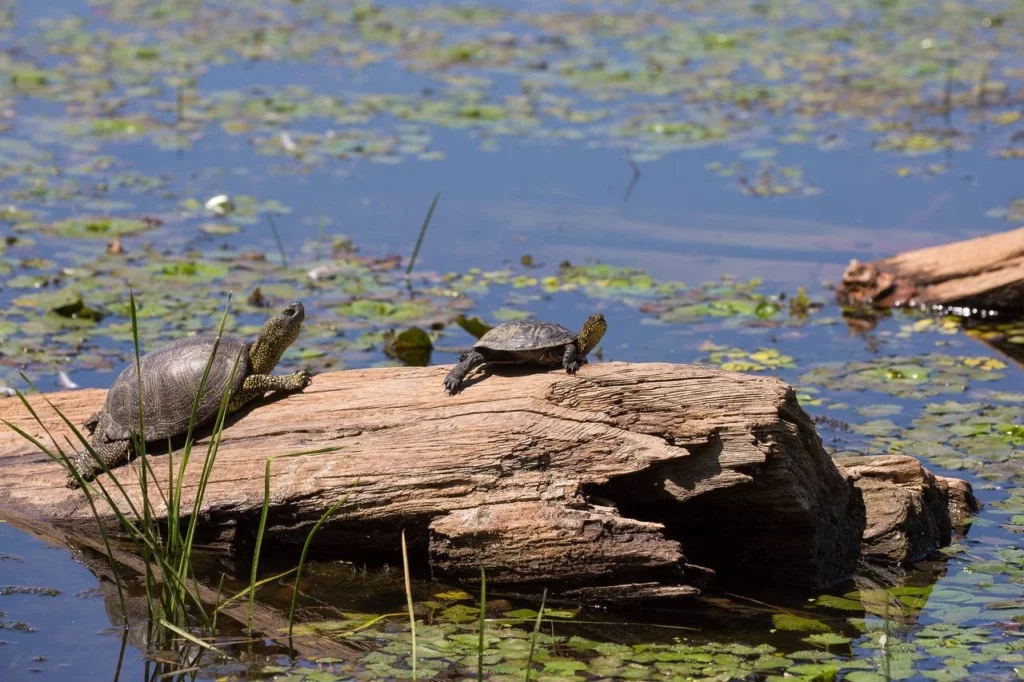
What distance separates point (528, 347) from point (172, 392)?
1.41 m

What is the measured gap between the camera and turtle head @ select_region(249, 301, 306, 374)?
17.3 ft

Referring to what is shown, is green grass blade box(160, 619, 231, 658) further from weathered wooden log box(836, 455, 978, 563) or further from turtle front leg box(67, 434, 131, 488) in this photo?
weathered wooden log box(836, 455, 978, 563)

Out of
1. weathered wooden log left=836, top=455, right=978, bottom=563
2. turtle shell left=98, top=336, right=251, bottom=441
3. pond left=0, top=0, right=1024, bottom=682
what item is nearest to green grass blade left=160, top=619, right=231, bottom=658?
pond left=0, top=0, right=1024, bottom=682

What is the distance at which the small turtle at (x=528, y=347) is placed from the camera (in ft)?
15.6

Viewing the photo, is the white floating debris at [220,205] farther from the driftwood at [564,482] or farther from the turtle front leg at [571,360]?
the turtle front leg at [571,360]

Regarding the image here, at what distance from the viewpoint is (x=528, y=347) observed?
474 centimetres

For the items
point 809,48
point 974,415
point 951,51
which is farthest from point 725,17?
point 974,415

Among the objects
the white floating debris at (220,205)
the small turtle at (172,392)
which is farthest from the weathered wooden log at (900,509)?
the white floating debris at (220,205)

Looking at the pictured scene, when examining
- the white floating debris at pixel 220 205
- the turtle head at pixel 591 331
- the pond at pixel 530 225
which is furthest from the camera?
the white floating debris at pixel 220 205

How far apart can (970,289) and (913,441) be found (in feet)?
6.92

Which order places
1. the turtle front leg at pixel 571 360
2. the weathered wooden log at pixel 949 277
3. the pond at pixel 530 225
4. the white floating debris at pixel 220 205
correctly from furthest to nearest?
the white floating debris at pixel 220 205 < the weathered wooden log at pixel 949 277 < the turtle front leg at pixel 571 360 < the pond at pixel 530 225

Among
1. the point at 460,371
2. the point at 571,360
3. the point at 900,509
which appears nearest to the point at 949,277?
the point at 900,509

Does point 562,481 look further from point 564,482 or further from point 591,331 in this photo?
point 591,331

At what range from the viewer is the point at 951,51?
13.3 meters
